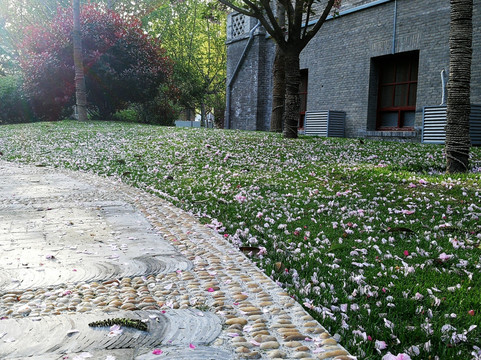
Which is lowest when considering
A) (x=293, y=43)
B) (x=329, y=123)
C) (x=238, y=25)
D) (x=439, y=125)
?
(x=439, y=125)

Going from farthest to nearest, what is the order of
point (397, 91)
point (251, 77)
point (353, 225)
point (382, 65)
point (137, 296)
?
point (251, 77) → point (382, 65) → point (397, 91) → point (353, 225) → point (137, 296)

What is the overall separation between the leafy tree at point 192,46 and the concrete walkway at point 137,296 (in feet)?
99.6

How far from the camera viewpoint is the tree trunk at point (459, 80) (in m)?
6.09

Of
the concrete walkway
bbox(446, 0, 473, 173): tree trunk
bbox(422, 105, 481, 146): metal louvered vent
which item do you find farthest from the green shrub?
bbox(446, 0, 473, 173): tree trunk

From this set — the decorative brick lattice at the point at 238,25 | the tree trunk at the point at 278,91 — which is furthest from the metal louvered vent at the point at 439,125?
the decorative brick lattice at the point at 238,25

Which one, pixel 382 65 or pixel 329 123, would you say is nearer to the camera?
pixel 382 65

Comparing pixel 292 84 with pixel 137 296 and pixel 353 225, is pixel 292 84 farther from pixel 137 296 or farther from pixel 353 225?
pixel 137 296

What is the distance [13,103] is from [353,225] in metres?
24.0

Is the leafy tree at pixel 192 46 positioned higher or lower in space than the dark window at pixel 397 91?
higher

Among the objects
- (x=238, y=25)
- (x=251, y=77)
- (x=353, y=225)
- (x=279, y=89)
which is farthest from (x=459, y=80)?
(x=238, y=25)

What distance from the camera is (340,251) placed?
3.29m

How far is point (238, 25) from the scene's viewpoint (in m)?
20.7

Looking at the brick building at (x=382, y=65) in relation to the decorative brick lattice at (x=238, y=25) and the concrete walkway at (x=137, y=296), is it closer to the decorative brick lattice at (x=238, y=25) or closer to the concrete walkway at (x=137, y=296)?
the decorative brick lattice at (x=238, y=25)

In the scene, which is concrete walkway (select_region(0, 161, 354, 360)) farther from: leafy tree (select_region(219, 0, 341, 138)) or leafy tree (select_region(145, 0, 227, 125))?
leafy tree (select_region(145, 0, 227, 125))
